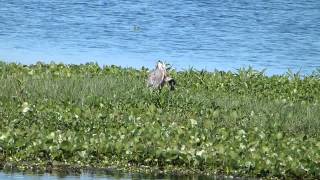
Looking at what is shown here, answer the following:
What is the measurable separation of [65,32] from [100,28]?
2091 millimetres

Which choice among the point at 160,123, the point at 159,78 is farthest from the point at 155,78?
the point at 160,123

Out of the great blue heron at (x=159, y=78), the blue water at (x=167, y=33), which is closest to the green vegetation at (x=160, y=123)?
the great blue heron at (x=159, y=78)

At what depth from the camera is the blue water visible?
31.7m

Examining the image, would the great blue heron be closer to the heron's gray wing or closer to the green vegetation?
the heron's gray wing

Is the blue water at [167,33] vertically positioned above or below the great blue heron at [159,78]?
above

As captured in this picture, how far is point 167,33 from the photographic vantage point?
3888 cm

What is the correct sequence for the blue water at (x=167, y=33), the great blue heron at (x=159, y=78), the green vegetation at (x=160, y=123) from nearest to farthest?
1. the green vegetation at (x=160, y=123)
2. the great blue heron at (x=159, y=78)
3. the blue water at (x=167, y=33)

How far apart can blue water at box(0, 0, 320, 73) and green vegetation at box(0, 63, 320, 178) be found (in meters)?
8.75

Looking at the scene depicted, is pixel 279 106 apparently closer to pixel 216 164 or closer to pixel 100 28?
pixel 216 164

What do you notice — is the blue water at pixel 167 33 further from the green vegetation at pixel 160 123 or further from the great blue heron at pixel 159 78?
the great blue heron at pixel 159 78

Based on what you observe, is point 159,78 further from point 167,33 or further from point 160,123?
point 167,33

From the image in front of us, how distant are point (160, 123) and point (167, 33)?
2202cm

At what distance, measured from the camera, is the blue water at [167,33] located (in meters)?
31.7

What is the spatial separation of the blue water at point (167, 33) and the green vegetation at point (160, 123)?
28.7 feet
